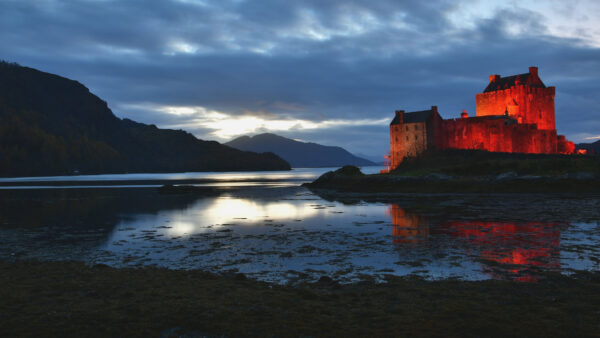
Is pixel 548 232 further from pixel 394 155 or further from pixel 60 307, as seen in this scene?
pixel 394 155

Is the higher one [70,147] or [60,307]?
[70,147]

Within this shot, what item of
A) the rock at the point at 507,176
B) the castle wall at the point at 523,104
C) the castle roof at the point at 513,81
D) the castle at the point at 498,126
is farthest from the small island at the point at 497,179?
the castle roof at the point at 513,81

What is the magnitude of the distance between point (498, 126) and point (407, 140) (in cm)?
1348

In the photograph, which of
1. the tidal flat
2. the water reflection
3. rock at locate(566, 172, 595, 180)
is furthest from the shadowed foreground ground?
rock at locate(566, 172, 595, 180)

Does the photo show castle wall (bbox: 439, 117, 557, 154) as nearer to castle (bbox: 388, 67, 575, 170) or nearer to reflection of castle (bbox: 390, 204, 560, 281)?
castle (bbox: 388, 67, 575, 170)

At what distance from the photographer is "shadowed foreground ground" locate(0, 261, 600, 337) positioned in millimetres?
6688

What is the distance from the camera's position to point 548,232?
55.7 ft

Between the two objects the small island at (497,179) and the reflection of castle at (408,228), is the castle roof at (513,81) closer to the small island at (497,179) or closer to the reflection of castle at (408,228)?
the small island at (497,179)

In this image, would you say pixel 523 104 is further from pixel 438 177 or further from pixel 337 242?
pixel 337 242

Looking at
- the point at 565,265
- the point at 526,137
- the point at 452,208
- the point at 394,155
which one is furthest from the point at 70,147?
the point at 565,265

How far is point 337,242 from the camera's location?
53.0 feet

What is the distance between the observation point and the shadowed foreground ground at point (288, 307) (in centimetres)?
669

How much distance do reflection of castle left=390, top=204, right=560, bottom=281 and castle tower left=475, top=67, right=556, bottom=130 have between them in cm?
5731

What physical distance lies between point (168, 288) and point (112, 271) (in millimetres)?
2773
